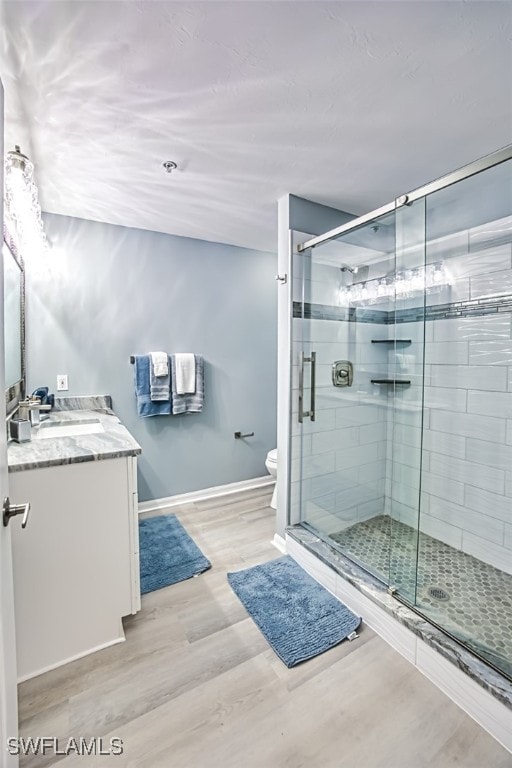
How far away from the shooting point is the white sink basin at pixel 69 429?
6.36 feet

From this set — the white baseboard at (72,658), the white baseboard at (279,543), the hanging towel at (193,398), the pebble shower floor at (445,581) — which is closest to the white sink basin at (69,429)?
the hanging towel at (193,398)

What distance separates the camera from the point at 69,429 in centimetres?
204

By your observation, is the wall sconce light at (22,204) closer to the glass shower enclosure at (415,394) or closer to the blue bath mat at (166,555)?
the glass shower enclosure at (415,394)

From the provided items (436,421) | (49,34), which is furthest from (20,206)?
(436,421)

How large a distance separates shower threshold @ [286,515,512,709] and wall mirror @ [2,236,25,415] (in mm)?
1818

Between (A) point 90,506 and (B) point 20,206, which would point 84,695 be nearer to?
(A) point 90,506

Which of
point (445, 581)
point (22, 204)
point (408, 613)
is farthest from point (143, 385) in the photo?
point (445, 581)

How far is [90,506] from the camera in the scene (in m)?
1.42

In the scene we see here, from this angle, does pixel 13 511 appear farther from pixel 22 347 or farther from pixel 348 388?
pixel 348 388

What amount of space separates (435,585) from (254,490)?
1.69 metres

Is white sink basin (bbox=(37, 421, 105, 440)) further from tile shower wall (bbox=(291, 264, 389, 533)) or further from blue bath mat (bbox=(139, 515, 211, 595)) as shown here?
tile shower wall (bbox=(291, 264, 389, 533))

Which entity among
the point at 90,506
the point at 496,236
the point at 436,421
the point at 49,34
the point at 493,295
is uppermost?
the point at 49,34

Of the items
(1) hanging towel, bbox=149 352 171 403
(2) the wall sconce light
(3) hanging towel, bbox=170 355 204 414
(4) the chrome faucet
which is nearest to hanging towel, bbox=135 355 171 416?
(1) hanging towel, bbox=149 352 171 403

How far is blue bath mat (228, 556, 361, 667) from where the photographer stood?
1.50m
